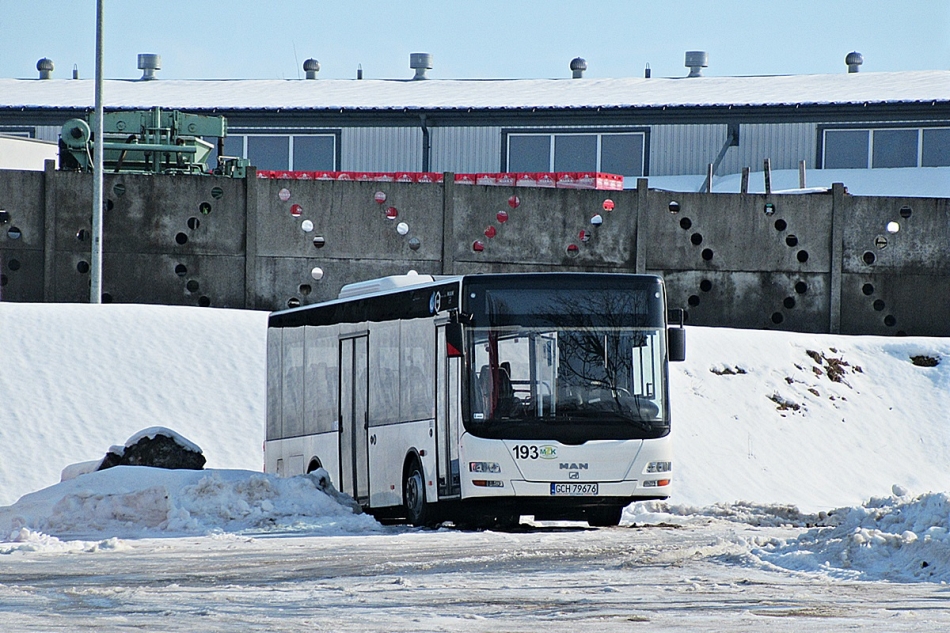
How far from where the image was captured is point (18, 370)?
26.5m

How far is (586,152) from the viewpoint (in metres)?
48.3

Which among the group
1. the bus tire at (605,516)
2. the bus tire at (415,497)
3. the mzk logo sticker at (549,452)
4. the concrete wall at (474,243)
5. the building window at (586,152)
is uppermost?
the building window at (586,152)

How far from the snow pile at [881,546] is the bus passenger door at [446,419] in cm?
356

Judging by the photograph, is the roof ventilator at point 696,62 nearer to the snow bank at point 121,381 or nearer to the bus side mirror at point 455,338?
the snow bank at point 121,381

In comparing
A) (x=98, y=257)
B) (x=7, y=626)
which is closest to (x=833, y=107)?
(x=98, y=257)

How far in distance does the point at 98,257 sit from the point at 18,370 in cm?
286

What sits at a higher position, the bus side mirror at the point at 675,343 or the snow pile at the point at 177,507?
the bus side mirror at the point at 675,343

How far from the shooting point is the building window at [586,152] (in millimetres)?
48250

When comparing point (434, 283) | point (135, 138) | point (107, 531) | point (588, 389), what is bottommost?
point (107, 531)

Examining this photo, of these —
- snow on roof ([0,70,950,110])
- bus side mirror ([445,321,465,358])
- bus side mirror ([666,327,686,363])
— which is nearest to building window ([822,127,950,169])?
A: snow on roof ([0,70,950,110])

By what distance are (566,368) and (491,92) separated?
36.4 meters

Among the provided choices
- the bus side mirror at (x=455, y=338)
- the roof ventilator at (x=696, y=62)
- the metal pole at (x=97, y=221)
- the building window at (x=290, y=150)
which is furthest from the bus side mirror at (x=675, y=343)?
the roof ventilator at (x=696, y=62)

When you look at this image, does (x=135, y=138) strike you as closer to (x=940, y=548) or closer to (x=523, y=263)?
(x=523, y=263)

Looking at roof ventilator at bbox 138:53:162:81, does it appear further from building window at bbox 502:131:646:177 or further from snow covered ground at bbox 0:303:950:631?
snow covered ground at bbox 0:303:950:631
